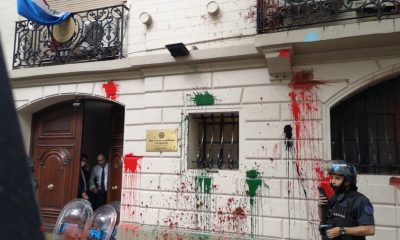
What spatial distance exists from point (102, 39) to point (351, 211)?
6.22m

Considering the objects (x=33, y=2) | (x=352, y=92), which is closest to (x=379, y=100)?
(x=352, y=92)

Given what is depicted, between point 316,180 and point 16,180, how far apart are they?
18.5 ft

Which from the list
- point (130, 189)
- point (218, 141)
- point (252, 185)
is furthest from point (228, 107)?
point (130, 189)

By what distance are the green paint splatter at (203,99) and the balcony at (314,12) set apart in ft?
4.71

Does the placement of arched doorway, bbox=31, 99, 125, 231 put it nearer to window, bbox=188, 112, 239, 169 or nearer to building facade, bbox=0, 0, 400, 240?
building facade, bbox=0, 0, 400, 240

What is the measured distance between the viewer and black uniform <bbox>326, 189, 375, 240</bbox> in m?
3.70

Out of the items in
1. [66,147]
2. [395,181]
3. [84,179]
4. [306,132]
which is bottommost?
[84,179]

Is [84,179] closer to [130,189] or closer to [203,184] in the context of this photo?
[130,189]

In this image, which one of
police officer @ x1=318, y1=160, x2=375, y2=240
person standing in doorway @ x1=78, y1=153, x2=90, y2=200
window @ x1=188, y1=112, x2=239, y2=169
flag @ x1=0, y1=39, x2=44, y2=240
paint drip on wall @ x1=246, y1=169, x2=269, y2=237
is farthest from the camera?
person standing in doorway @ x1=78, y1=153, x2=90, y2=200

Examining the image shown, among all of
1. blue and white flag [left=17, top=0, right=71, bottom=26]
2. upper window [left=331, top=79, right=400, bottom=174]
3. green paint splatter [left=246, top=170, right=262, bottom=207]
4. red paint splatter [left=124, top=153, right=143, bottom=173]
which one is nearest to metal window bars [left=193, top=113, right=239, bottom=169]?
green paint splatter [left=246, top=170, right=262, bottom=207]

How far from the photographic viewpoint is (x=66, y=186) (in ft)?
27.8

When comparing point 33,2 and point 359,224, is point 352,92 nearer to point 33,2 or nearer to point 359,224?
point 359,224

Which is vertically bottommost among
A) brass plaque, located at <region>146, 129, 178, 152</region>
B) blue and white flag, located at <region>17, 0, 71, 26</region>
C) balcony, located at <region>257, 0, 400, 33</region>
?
brass plaque, located at <region>146, 129, 178, 152</region>

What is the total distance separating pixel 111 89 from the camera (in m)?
7.88
